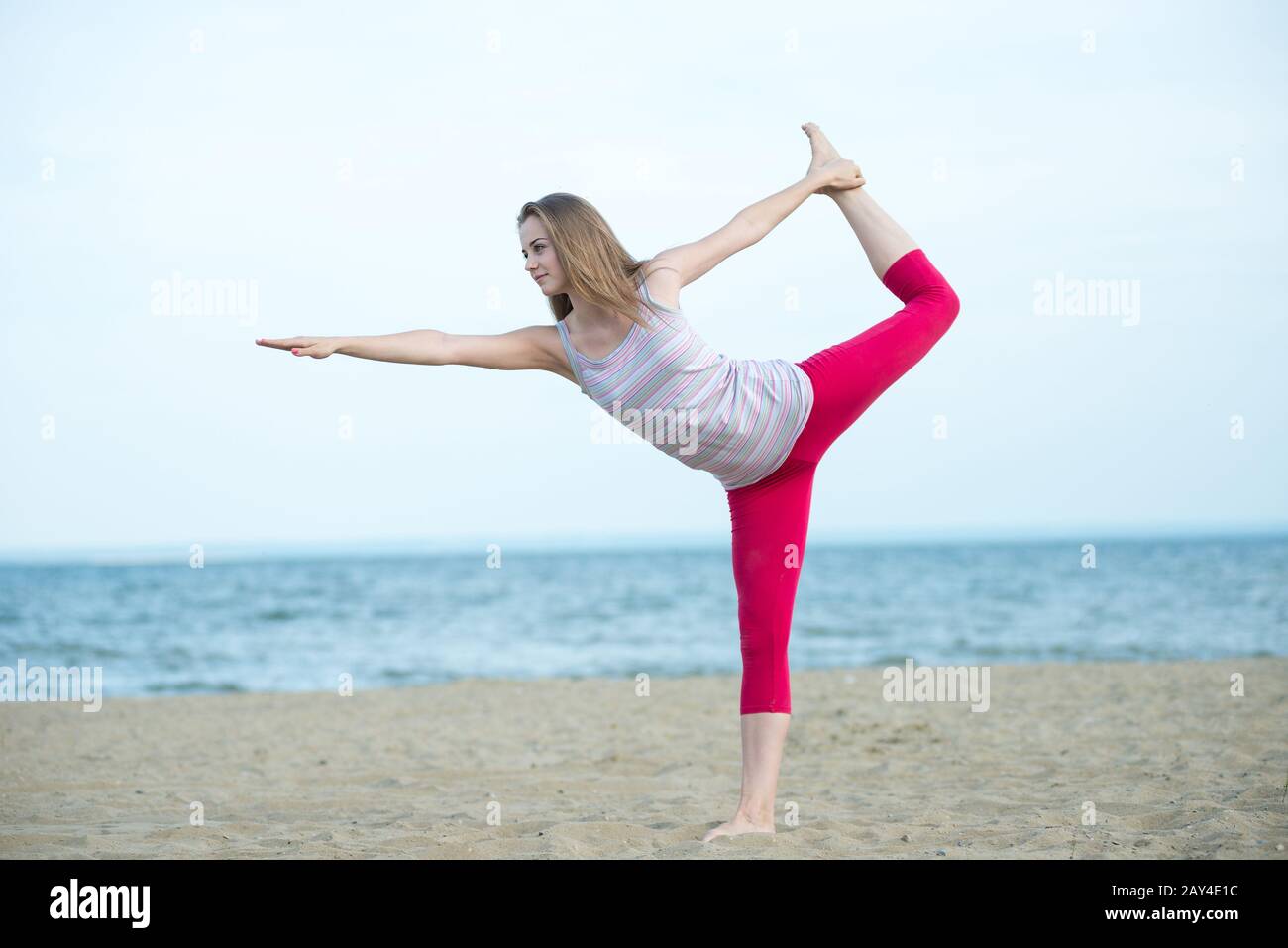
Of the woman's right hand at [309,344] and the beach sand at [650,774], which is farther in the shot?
the beach sand at [650,774]

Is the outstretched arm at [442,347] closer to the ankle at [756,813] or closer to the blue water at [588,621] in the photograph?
the ankle at [756,813]

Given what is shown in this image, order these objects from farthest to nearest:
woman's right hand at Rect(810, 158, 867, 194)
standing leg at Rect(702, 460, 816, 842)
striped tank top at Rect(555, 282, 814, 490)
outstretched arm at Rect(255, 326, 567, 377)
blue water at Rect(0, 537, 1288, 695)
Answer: blue water at Rect(0, 537, 1288, 695), woman's right hand at Rect(810, 158, 867, 194), standing leg at Rect(702, 460, 816, 842), outstretched arm at Rect(255, 326, 567, 377), striped tank top at Rect(555, 282, 814, 490)

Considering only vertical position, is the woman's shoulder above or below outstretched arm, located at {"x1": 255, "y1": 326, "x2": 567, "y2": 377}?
above

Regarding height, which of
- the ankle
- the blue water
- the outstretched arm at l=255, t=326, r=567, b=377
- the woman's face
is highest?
the woman's face

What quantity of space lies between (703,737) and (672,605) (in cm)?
1777

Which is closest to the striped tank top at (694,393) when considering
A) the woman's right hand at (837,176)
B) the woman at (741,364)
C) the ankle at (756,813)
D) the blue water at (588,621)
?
the woman at (741,364)

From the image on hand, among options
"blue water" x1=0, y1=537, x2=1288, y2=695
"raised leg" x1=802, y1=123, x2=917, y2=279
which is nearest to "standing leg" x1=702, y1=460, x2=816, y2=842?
"raised leg" x1=802, y1=123, x2=917, y2=279

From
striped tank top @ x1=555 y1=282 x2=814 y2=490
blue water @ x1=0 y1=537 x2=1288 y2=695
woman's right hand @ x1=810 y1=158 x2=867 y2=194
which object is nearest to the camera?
striped tank top @ x1=555 y1=282 x2=814 y2=490

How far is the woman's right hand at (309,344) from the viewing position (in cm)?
354

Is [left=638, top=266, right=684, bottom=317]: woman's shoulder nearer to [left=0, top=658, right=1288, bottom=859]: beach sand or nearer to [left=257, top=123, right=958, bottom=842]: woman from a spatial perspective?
[left=257, top=123, right=958, bottom=842]: woman

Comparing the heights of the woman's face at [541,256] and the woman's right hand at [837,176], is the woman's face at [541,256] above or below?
below

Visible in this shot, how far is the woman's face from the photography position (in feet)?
11.6

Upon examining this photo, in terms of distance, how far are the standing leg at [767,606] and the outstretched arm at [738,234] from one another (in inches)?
27.9
